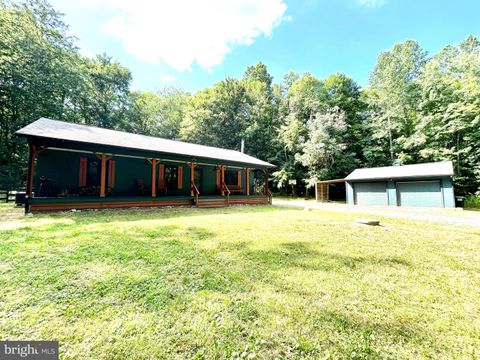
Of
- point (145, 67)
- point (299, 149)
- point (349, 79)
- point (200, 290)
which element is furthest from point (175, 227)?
point (145, 67)

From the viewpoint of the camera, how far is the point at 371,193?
16234mm

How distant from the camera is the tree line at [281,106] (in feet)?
49.1

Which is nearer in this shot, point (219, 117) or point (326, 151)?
point (326, 151)

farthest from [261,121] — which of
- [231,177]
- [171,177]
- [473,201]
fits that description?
[473,201]

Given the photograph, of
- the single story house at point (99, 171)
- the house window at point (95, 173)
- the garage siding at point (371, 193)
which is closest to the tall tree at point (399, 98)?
the garage siding at point (371, 193)

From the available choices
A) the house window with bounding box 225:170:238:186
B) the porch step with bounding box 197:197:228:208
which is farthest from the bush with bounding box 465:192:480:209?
the porch step with bounding box 197:197:228:208

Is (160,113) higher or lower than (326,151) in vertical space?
higher

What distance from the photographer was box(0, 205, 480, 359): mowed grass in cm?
165

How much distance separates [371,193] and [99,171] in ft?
61.3

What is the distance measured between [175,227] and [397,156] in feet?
75.3

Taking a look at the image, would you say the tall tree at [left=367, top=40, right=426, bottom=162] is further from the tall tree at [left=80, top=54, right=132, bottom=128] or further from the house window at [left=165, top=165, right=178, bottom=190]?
the tall tree at [left=80, top=54, right=132, bottom=128]

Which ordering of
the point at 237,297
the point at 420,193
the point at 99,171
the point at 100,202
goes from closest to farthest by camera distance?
the point at 237,297 → the point at 100,202 → the point at 99,171 → the point at 420,193

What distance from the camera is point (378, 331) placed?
6.01ft

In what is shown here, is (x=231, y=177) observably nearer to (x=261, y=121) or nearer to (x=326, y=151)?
(x=326, y=151)
